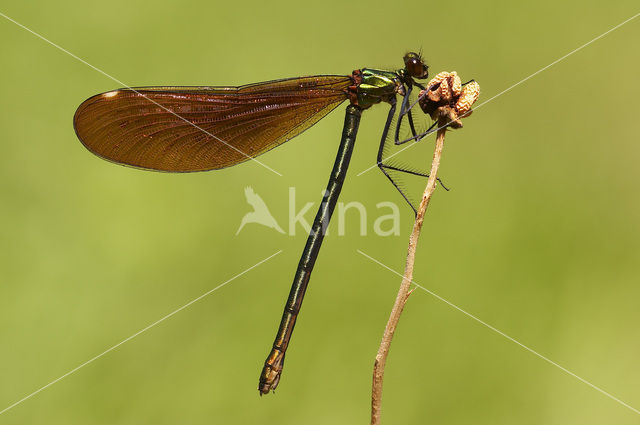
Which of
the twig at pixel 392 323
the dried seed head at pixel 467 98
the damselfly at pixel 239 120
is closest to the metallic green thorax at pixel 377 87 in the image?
the damselfly at pixel 239 120

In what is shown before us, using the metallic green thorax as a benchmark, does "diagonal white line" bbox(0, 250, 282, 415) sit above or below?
below

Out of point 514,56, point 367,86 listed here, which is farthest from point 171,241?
point 514,56

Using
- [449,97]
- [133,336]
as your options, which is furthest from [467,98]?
[133,336]

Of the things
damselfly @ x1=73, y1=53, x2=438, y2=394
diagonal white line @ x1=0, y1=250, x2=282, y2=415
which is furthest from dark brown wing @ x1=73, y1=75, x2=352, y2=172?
diagonal white line @ x1=0, y1=250, x2=282, y2=415

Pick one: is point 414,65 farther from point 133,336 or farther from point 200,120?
point 133,336

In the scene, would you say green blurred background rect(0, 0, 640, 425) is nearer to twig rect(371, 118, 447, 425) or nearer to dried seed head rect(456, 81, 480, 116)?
dried seed head rect(456, 81, 480, 116)

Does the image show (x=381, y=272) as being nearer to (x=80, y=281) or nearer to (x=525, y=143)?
(x=525, y=143)
